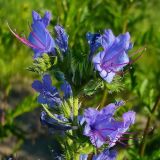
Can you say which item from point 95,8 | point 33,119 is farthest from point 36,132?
point 95,8

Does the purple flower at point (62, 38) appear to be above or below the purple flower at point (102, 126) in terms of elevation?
above

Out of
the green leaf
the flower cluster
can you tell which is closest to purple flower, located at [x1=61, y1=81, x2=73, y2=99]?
the flower cluster

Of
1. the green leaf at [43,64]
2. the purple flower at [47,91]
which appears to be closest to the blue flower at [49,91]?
the purple flower at [47,91]

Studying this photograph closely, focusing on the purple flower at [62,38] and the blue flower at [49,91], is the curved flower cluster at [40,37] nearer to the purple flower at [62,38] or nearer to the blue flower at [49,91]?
the purple flower at [62,38]

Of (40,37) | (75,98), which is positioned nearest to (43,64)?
(40,37)

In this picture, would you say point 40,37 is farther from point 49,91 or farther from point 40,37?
point 49,91

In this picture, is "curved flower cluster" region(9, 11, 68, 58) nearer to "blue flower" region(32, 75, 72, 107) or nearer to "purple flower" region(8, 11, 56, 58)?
"purple flower" region(8, 11, 56, 58)
